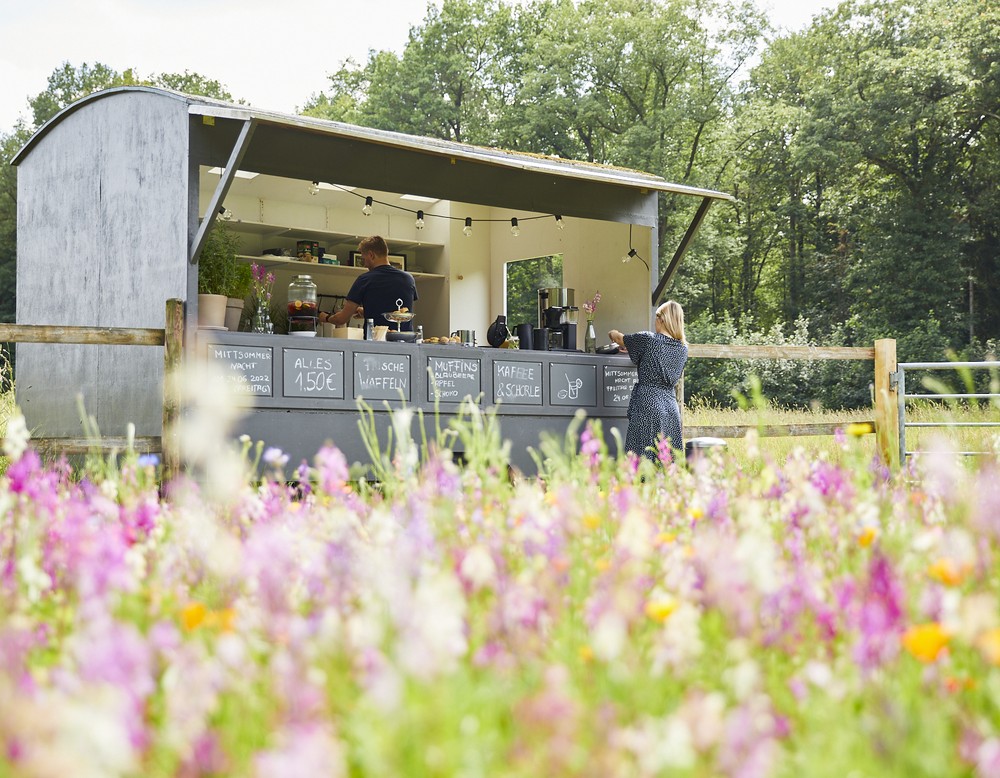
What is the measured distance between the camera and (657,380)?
8.26 meters

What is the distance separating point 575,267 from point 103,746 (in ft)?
33.0

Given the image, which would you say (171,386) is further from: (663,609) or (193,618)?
(663,609)

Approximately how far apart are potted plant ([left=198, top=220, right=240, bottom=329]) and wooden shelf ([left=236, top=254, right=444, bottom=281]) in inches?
100

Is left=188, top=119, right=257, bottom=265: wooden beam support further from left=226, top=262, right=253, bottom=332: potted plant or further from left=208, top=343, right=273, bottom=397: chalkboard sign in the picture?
left=226, top=262, right=253, bottom=332: potted plant

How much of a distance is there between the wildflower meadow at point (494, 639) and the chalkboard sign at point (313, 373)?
4.68 metres

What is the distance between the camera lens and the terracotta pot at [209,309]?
7.52 m

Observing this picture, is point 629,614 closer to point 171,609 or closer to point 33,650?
point 171,609

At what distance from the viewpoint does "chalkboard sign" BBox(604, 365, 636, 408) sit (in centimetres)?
921

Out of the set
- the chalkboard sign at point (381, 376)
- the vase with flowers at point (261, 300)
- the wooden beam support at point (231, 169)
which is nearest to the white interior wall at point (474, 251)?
the vase with flowers at point (261, 300)

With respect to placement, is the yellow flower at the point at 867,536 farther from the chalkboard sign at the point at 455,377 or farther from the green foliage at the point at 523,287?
the green foliage at the point at 523,287

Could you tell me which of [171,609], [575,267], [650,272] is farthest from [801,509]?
[575,267]

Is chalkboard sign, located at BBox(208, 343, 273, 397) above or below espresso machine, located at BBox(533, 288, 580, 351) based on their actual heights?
below

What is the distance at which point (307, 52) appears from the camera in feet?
112

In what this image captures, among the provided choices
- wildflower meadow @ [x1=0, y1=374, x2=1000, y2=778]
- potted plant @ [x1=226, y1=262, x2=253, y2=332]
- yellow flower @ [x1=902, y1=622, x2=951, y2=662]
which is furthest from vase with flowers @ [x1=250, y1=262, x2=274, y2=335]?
yellow flower @ [x1=902, y1=622, x2=951, y2=662]
